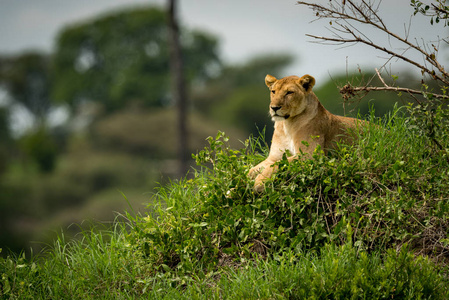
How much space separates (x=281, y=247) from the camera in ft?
18.3

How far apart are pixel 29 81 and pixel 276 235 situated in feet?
98.4

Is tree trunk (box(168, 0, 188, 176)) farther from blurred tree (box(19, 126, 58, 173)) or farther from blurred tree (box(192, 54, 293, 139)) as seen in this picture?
blurred tree (box(19, 126, 58, 173))

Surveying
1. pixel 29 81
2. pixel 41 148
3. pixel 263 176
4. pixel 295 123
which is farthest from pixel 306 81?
pixel 29 81

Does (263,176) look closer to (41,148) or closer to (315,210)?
(315,210)

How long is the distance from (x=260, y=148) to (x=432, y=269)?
2.63 metres

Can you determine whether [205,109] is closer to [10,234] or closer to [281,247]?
[10,234]

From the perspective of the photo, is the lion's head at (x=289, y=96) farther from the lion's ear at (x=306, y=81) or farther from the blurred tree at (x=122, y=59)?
the blurred tree at (x=122, y=59)

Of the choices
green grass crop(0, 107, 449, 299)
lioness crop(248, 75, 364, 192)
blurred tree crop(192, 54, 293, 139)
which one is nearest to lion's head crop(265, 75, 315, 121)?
lioness crop(248, 75, 364, 192)

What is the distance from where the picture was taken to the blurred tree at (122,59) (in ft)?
96.9

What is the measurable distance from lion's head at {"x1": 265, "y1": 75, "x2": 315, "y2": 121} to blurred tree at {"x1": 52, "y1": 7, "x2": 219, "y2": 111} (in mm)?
23667

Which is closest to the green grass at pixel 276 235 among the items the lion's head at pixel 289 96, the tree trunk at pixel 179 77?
the lion's head at pixel 289 96

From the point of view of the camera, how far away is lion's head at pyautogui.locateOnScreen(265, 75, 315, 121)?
5.74 meters

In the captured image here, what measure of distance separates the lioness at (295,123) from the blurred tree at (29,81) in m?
26.5

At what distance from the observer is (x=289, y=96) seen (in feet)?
18.9
